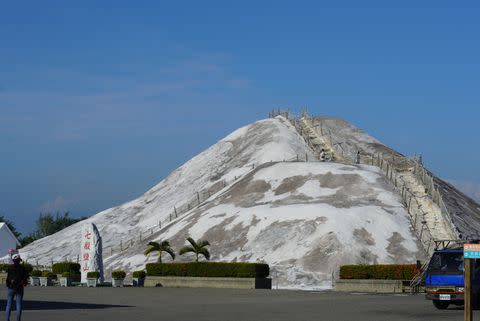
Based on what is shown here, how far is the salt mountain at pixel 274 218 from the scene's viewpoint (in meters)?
75.4

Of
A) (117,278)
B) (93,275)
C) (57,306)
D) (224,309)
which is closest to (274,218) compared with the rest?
(117,278)

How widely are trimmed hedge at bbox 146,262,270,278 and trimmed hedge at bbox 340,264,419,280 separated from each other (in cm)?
575

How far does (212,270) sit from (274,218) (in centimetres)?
2306

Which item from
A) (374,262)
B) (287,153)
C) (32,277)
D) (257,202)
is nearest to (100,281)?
(32,277)

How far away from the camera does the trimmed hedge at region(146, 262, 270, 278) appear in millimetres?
59406

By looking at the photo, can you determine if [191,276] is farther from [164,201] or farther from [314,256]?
[164,201]

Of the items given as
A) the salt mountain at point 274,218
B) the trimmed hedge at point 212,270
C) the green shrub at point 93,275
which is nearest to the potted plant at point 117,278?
the green shrub at point 93,275

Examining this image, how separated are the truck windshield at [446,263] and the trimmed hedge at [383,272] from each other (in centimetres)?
1745

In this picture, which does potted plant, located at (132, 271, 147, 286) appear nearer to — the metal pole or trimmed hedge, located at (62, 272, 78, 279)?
trimmed hedge, located at (62, 272, 78, 279)

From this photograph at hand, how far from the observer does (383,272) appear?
57281mm

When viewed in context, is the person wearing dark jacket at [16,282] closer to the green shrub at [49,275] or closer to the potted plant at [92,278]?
the potted plant at [92,278]

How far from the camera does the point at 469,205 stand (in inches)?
4139

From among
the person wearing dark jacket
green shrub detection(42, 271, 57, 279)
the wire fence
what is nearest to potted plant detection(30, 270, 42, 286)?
green shrub detection(42, 271, 57, 279)

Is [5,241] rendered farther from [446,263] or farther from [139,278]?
[446,263]
